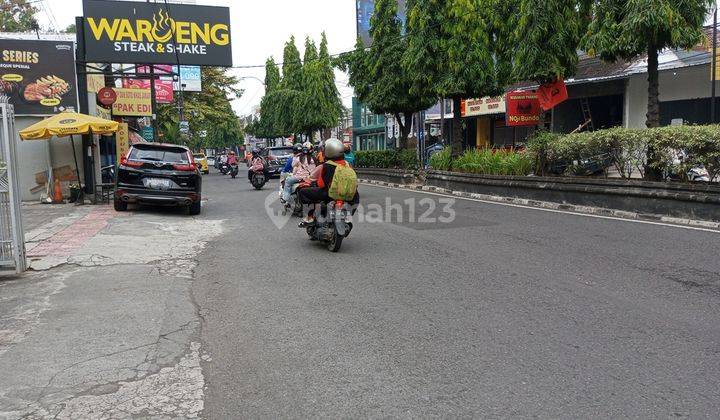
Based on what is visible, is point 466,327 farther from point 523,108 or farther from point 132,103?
point 132,103

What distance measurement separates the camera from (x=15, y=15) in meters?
36.8

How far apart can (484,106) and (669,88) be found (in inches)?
463

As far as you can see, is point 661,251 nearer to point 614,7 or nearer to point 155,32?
point 614,7

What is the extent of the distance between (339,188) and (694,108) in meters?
18.6

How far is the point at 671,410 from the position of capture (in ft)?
11.3

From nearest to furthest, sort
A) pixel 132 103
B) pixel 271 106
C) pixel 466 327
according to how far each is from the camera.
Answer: pixel 466 327
pixel 132 103
pixel 271 106

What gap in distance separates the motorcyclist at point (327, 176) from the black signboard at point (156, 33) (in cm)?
1359

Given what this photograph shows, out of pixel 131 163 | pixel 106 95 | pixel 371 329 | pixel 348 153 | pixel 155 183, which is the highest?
pixel 106 95

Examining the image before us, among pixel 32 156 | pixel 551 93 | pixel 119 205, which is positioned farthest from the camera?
pixel 551 93

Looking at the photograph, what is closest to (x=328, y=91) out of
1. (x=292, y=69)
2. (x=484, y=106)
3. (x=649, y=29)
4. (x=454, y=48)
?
(x=292, y=69)

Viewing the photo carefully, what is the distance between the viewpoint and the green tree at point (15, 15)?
116 ft

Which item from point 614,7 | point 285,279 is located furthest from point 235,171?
point 285,279

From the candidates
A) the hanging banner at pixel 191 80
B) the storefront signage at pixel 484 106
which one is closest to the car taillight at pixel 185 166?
the storefront signage at pixel 484 106

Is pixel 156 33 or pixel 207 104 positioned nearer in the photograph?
pixel 156 33
